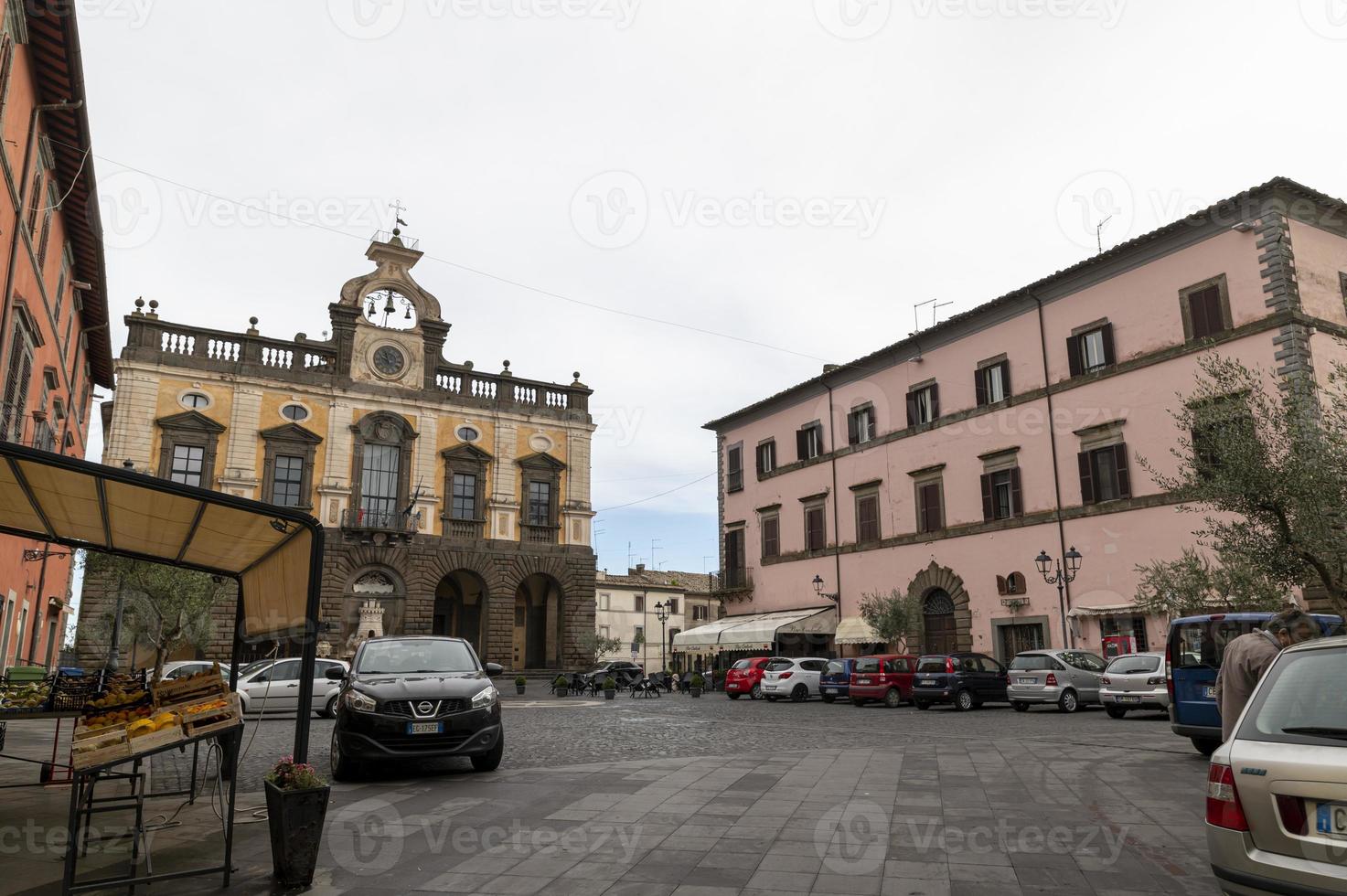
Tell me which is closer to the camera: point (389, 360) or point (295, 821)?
point (295, 821)

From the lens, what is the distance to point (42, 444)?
20.8m

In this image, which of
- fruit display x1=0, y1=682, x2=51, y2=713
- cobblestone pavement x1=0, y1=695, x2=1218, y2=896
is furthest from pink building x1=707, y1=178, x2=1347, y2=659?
fruit display x1=0, y1=682, x2=51, y2=713

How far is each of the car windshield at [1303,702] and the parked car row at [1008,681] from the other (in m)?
16.3

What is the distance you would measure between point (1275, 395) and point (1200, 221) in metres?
5.17

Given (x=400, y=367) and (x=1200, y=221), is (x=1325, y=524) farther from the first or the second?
(x=400, y=367)

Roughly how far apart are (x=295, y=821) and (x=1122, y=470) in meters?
24.9

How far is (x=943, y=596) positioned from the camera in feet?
101

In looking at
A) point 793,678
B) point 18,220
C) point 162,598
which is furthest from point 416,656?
point 162,598

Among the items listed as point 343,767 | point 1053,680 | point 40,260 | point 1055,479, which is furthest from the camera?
point 1055,479

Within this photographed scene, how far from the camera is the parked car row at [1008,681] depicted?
18.9 meters

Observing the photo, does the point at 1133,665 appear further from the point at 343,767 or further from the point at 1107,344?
the point at 343,767

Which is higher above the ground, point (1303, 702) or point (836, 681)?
point (1303, 702)

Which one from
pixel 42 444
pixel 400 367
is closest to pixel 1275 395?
pixel 42 444

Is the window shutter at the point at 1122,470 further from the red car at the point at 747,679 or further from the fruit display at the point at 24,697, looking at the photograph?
the fruit display at the point at 24,697
